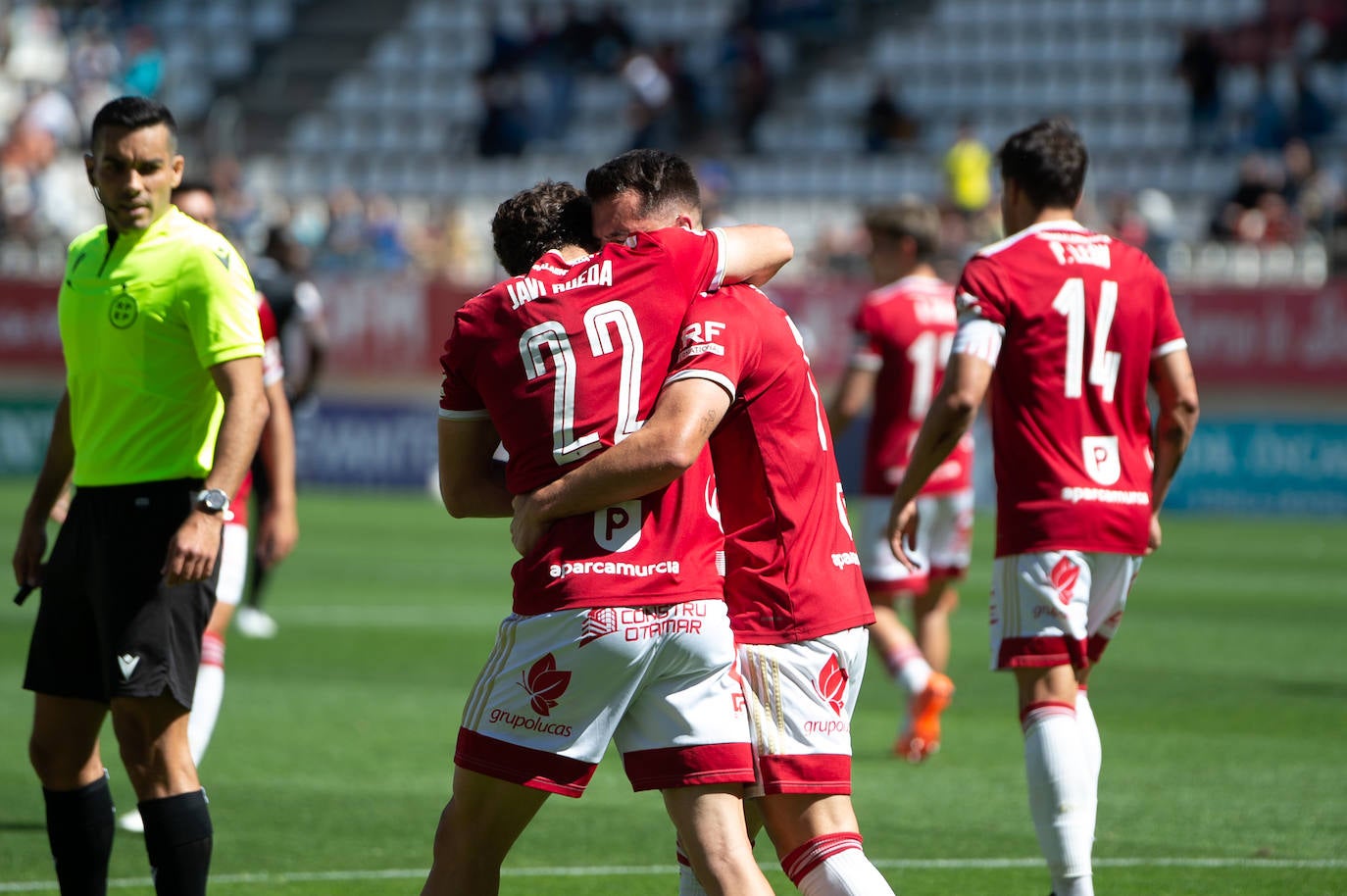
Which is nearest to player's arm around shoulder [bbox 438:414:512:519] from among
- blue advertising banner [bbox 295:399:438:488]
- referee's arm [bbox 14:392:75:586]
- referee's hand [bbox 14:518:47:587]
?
referee's arm [bbox 14:392:75:586]

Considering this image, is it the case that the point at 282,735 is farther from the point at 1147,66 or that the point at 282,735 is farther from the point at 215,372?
the point at 1147,66

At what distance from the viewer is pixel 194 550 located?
479 cm

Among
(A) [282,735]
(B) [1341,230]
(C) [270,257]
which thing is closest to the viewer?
(A) [282,735]

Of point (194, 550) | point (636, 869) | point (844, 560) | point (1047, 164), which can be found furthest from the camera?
point (636, 869)

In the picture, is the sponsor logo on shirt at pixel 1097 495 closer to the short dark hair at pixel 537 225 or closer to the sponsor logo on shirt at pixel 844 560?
the sponsor logo on shirt at pixel 844 560

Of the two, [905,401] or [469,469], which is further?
[905,401]

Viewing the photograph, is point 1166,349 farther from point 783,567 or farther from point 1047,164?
point 783,567

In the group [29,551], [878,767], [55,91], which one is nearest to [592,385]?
[29,551]

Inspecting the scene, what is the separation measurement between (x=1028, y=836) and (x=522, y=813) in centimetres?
325

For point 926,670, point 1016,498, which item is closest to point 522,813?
point 1016,498

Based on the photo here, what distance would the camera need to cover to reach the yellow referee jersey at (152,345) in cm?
504

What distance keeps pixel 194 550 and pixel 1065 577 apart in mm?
2545

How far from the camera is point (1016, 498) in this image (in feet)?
18.8

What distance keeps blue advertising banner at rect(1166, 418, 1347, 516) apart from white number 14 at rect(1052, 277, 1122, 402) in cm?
1585
